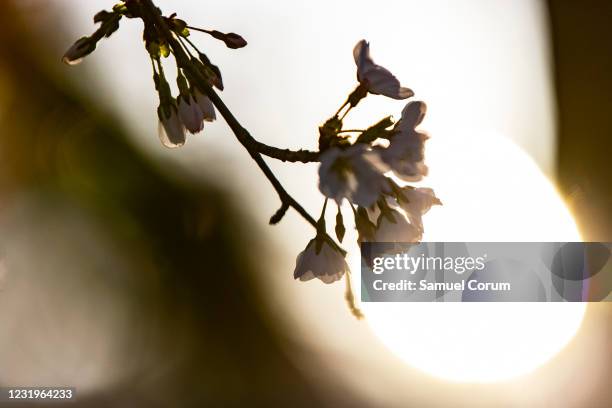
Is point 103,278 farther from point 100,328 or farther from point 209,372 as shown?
point 209,372

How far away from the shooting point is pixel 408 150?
698mm

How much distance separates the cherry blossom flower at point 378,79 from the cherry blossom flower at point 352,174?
0.13 m

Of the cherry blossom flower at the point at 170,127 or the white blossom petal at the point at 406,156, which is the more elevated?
the cherry blossom flower at the point at 170,127

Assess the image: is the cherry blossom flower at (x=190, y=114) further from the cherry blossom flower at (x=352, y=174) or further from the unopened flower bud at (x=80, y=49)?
the cherry blossom flower at (x=352, y=174)

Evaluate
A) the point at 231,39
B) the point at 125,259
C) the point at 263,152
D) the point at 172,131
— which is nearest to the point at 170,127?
the point at 172,131

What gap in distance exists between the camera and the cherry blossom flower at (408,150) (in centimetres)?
68

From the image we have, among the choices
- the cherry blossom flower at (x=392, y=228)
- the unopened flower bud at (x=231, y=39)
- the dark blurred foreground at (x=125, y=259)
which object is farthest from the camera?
the dark blurred foreground at (x=125, y=259)

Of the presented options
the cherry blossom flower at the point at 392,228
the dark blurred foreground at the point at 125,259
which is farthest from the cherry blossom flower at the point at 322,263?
the dark blurred foreground at the point at 125,259

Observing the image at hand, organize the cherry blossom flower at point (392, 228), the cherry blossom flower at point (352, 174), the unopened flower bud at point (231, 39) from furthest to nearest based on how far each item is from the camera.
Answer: the unopened flower bud at point (231, 39)
the cherry blossom flower at point (392, 228)
the cherry blossom flower at point (352, 174)

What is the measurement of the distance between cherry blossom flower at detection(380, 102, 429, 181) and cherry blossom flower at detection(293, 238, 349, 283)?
0.16 meters

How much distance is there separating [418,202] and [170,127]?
0.35 meters

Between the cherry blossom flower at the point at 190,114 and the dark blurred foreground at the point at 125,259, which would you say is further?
the dark blurred foreground at the point at 125,259

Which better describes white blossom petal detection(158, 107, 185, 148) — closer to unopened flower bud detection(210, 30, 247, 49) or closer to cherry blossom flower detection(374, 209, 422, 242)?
unopened flower bud detection(210, 30, 247, 49)

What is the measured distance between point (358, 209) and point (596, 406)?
5291 millimetres
